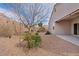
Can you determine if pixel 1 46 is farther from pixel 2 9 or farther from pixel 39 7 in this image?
pixel 39 7

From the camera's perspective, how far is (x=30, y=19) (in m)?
7.91

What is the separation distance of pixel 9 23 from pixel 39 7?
5.61 ft

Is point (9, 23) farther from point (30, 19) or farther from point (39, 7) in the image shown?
point (39, 7)

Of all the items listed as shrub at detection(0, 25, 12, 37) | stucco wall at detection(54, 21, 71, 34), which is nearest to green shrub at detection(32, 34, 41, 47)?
shrub at detection(0, 25, 12, 37)

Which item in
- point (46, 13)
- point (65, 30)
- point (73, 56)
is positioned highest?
point (46, 13)

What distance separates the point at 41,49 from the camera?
7.30 m

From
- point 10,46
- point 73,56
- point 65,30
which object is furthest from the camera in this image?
point 65,30

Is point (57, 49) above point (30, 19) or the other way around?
the other way around

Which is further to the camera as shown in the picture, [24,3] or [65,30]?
[65,30]

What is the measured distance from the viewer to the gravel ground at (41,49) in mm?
6957

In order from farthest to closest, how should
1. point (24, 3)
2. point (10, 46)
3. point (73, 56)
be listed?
point (24, 3) → point (10, 46) → point (73, 56)

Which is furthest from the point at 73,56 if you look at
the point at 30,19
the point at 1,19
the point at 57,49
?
the point at 1,19

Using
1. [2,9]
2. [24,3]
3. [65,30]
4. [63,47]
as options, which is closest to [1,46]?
[2,9]

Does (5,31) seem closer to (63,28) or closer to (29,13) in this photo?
(29,13)
